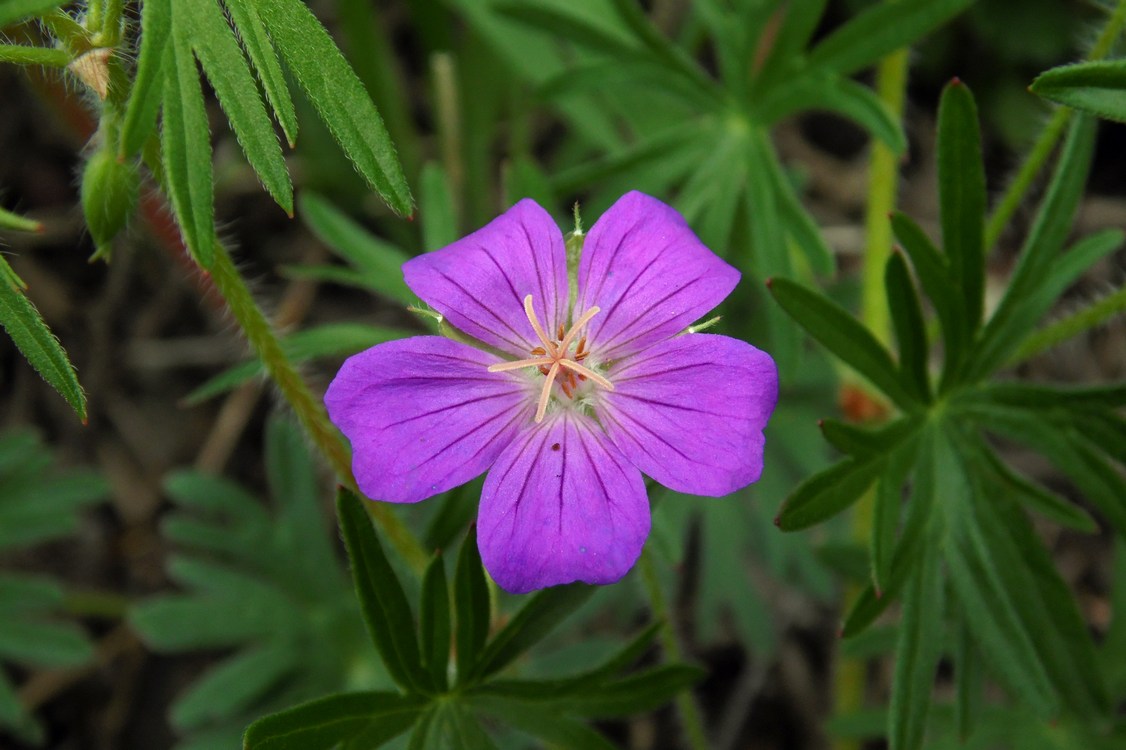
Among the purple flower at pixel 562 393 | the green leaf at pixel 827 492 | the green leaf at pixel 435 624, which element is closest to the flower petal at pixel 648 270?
the purple flower at pixel 562 393

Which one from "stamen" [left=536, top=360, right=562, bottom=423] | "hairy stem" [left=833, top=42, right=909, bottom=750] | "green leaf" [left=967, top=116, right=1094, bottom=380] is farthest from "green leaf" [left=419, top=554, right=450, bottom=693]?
"hairy stem" [left=833, top=42, right=909, bottom=750]

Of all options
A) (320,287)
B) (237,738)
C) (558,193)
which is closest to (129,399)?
(320,287)

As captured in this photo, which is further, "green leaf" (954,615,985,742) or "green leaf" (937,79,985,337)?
"green leaf" (954,615,985,742)

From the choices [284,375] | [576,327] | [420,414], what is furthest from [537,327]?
[284,375]

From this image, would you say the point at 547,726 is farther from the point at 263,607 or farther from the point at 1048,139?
the point at 1048,139

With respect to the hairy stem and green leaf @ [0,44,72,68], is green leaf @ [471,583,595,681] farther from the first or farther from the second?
the hairy stem

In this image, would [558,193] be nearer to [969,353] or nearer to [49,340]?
[969,353]

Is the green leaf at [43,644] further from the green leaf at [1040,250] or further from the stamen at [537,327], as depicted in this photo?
the green leaf at [1040,250]
